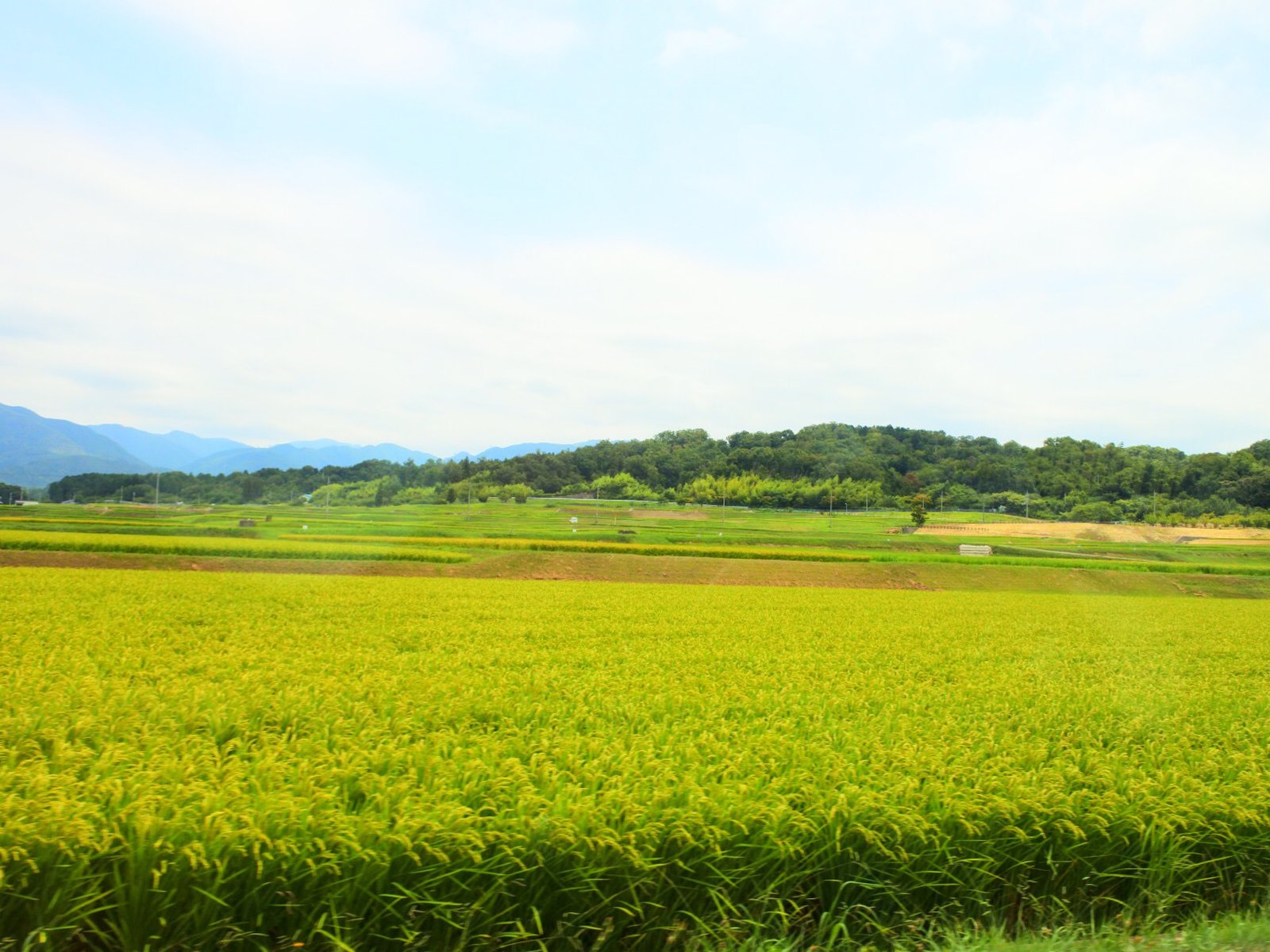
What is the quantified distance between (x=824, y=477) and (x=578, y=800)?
71514mm

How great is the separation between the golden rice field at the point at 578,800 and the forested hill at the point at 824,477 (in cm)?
3112

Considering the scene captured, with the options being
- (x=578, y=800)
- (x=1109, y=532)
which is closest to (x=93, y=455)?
(x=578, y=800)

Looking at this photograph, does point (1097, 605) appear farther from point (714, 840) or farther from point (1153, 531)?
point (1153, 531)

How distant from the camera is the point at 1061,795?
4.33 metres

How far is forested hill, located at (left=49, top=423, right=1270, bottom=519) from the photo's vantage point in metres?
38.2

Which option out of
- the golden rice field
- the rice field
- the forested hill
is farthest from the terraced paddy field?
the golden rice field

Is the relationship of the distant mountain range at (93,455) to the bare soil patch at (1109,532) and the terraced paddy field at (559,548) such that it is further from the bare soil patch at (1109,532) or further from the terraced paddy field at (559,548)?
the bare soil patch at (1109,532)

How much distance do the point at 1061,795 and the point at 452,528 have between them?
43.5 meters

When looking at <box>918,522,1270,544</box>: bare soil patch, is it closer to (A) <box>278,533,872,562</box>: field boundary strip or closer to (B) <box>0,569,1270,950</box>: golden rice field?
(A) <box>278,533,872,562</box>: field boundary strip

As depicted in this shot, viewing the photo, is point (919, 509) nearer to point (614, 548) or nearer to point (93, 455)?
point (614, 548)

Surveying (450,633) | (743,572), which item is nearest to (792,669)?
(450,633)

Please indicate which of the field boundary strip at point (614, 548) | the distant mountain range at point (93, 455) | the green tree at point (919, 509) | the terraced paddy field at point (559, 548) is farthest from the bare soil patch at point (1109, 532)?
the distant mountain range at point (93, 455)

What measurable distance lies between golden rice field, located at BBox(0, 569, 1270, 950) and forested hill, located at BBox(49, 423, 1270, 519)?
3112 centimetres

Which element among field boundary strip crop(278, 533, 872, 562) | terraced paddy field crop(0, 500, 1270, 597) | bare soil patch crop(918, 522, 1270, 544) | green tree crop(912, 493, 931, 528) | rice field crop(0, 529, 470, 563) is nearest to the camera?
rice field crop(0, 529, 470, 563)
